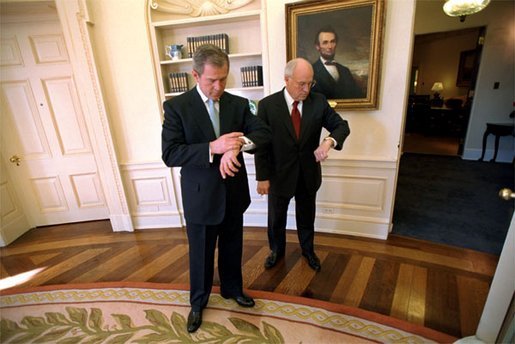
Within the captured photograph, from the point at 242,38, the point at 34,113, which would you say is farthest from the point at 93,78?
the point at 242,38

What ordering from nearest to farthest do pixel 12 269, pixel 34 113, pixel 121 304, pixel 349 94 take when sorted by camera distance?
pixel 121 304 → pixel 349 94 → pixel 12 269 → pixel 34 113

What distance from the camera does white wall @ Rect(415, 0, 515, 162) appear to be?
4449mm

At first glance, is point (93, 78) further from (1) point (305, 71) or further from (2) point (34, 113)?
Result: (1) point (305, 71)

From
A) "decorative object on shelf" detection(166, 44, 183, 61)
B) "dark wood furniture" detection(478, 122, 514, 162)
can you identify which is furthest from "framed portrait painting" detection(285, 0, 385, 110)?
"dark wood furniture" detection(478, 122, 514, 162)

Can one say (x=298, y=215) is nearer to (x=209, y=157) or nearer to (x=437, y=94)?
(x=209, y=157)

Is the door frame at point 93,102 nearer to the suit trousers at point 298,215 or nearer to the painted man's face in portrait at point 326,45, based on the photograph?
the suit trousers at point 298,215

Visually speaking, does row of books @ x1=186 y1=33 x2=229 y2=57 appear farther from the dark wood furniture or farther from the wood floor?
the dark wood furniture

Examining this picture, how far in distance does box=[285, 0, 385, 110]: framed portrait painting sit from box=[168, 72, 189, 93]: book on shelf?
3.68 ft

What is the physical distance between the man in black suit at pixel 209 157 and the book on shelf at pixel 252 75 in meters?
1.23

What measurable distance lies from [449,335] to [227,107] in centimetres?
185

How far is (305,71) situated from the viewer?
1.76 metres

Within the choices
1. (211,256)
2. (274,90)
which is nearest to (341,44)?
(274,90)

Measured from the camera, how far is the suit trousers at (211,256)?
1655 mm

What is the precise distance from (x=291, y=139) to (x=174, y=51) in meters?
1.66
